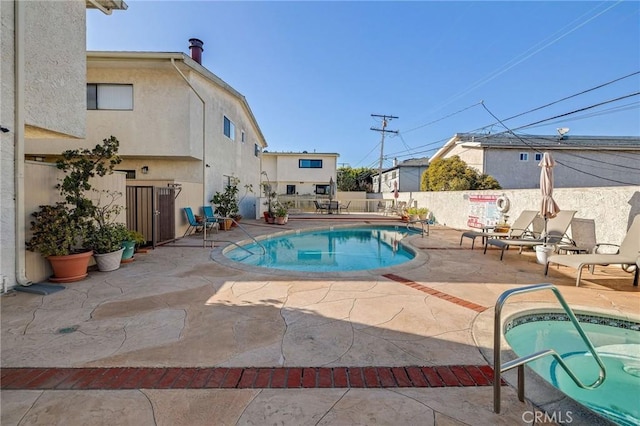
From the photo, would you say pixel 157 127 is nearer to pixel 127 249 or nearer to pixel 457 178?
pixel 127 249

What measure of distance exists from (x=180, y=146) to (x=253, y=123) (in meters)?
9.74

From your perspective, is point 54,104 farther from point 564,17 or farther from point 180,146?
point 564,17

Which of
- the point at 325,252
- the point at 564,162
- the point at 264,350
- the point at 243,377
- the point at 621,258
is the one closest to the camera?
the point at 243,377

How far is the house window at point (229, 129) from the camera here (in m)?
13.9

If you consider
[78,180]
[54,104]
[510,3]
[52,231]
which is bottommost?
[52,231]

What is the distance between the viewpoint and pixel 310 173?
28.7 m

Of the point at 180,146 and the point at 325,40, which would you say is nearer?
the point at 180,146

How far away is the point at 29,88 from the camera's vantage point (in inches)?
189

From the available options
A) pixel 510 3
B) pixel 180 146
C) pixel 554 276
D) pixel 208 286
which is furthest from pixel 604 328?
pixel 510 3

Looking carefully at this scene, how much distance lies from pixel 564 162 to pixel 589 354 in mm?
23096

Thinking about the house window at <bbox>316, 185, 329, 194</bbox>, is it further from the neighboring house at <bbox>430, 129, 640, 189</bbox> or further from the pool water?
the pool water

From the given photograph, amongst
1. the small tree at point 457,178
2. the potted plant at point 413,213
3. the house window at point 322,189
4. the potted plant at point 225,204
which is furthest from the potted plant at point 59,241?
the house window at point 322,189

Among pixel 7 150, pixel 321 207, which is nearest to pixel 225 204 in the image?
pixel 7 150

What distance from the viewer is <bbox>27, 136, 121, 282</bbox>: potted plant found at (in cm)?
456
